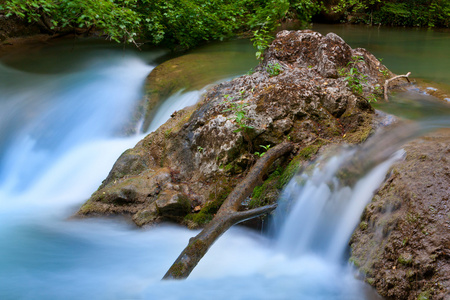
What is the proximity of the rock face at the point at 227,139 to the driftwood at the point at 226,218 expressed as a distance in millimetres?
250

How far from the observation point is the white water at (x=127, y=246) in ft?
9.90

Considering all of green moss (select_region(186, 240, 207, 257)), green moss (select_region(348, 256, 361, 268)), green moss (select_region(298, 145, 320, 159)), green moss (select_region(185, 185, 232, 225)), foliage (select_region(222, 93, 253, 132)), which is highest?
foliage (select_region(222, 93, 253, 132))

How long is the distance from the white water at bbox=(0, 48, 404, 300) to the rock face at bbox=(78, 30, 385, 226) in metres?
0.32

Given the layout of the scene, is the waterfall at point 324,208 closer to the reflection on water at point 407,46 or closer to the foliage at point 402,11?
the reflection on water at point 407,46

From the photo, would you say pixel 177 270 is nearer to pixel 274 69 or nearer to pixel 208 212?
pixel 208 212

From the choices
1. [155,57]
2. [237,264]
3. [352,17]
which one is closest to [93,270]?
[237,264]

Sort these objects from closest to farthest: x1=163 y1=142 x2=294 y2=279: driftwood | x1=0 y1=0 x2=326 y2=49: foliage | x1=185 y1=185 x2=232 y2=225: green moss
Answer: x1=163 y1=142 x2=294 y2=279: driftwood
x1=185 y1=185 x2=232 y2=225: green moss
x1=0 y1=0 x2=326 y2=49: foliage

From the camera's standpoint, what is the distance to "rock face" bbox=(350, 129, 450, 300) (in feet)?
8.20

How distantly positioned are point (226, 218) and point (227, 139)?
1470 mm

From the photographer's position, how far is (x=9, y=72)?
7.99 m

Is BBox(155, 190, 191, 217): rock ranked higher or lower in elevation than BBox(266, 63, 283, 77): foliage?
lower

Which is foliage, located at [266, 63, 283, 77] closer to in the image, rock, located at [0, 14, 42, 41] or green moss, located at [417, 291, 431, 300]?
green moss, located at [417, 291, 431, 300]

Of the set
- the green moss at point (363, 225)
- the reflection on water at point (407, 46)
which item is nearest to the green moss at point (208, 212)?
the green moss at point (363, 225)

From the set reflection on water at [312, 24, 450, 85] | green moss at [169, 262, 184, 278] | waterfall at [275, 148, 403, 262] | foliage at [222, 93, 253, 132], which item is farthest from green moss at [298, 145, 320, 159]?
reflection on water at [312, 24, 450, 85]
